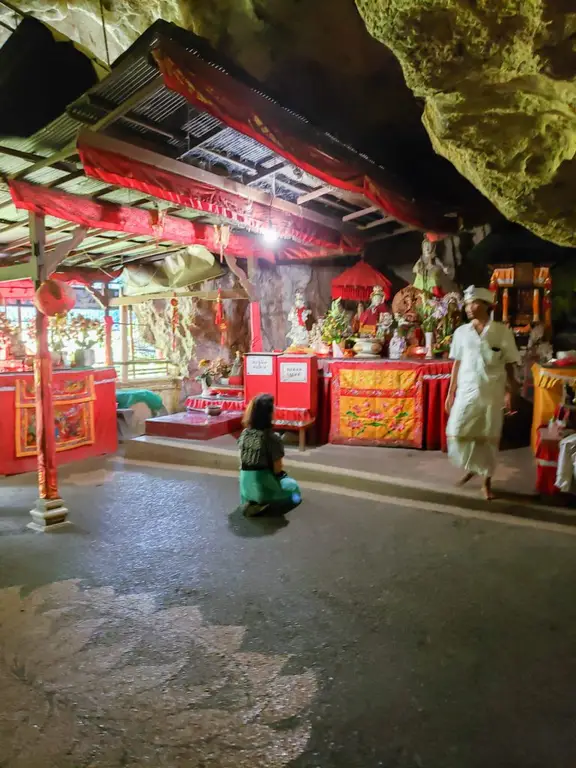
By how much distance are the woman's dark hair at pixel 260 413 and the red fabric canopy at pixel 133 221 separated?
297 centimetres

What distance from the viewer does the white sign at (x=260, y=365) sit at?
7.41m

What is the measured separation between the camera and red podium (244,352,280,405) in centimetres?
739

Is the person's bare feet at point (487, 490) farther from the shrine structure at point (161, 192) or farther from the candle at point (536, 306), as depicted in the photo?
the candle at point (536, 306)

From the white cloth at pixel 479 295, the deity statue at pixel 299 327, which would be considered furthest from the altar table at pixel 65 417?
the white cloth at pixel 479 295

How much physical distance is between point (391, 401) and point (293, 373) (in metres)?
1.46

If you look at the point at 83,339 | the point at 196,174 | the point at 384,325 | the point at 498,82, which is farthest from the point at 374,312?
the point at 498,82

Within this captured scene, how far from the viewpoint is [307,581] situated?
3.52 m

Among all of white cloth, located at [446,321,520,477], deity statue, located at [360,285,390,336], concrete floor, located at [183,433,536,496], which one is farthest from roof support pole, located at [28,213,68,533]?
deity statue, located at [360,285,390,336]

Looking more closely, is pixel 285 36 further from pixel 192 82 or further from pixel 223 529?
pixel 223 529

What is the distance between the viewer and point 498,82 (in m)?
3.83

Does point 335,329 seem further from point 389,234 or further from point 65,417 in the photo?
point 65,417

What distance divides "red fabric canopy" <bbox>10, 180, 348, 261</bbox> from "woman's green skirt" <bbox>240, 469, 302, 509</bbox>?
3462 millimetres

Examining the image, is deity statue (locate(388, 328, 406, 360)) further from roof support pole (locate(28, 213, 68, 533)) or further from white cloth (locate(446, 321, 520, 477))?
roof support pole (locate(28, 213, 68, 533))

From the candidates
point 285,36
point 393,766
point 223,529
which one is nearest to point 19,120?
point 285,36
